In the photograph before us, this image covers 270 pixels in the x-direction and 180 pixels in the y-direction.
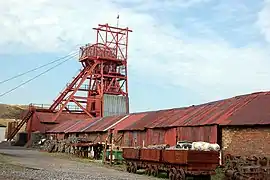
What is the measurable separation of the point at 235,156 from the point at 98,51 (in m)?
41.0

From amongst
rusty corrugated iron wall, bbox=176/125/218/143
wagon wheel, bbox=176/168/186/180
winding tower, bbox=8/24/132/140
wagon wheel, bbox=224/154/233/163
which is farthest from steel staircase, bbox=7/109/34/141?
wagon wheel, bbox=176/168/186/180

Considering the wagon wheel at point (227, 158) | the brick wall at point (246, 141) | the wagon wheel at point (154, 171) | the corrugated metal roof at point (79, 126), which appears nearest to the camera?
the brick wall at point (246, 141)

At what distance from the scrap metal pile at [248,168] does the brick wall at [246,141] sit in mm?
1262

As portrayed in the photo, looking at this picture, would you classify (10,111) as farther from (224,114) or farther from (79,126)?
(224,114)

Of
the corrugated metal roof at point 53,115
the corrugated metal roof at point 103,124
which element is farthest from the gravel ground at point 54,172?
the corrugated metal roof at point 53,115

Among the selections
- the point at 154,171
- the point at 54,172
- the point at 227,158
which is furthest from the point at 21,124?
the point at 227,158

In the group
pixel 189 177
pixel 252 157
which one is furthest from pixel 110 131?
pixel 252 157

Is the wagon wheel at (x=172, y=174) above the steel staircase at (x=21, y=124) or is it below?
below

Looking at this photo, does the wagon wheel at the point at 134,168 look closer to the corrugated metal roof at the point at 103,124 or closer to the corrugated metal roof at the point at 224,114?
the corrugated metal roof at the point at 224,114

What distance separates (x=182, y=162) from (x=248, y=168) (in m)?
3.32

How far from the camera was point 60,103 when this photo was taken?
63.8 meters

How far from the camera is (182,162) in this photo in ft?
71.5

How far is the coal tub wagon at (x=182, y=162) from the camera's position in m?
21.5

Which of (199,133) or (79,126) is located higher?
(79,126)
